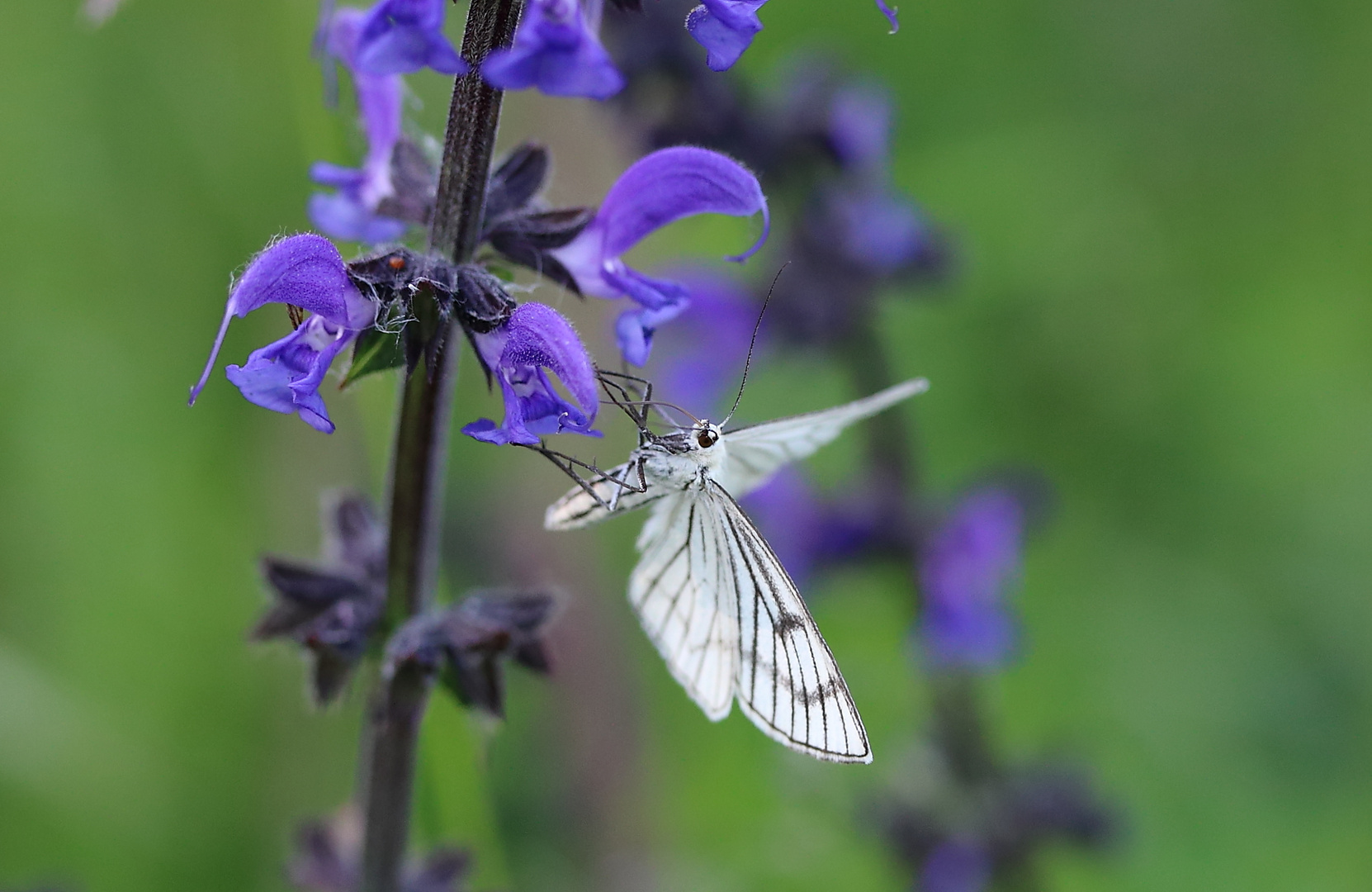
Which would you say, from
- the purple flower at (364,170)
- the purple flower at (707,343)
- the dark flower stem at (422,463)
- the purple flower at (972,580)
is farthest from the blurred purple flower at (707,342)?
the dark flower stem at (422,463)

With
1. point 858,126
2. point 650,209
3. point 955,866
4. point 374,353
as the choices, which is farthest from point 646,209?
point 955,866

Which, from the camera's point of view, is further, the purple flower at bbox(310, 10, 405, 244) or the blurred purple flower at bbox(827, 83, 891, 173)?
the blurred purple flower at bbox(827, 83, 891, 173)

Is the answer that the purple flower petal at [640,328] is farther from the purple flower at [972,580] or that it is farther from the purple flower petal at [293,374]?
the purple flower at [972,580]

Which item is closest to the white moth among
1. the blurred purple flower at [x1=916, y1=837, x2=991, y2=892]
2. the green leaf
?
the green leaf

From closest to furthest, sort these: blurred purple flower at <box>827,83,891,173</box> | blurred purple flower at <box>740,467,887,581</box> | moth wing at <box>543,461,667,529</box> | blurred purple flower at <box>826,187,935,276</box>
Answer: moth wing at <box>543,461,667,529</box> → blurred purple flower at <box>827,83,891,173</box> → blurred purple flower at <box>826,187,935,276</box> → blurred purple flower at <box>740,467,887,581</box>

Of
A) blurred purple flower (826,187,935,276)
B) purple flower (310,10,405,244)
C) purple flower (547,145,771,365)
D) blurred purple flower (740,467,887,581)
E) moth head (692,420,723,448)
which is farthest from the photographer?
blurred purple flower (740,467,887,581)

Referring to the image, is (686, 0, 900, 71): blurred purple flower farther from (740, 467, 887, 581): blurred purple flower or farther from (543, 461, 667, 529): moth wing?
(740, 467, 887, 581): blurred purple flower

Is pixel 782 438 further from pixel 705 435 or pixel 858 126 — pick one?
pixel 858 126
